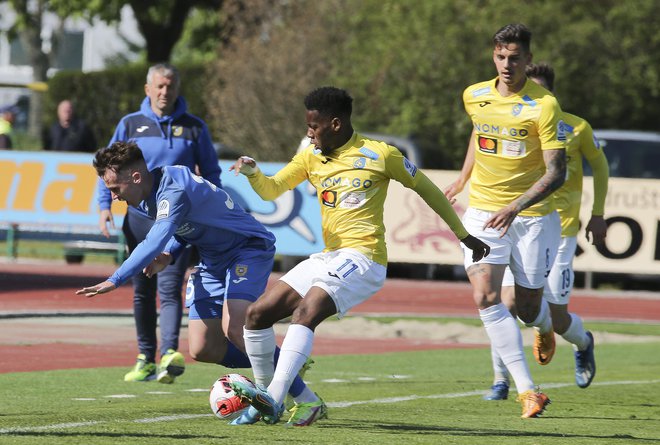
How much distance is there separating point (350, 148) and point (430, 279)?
50.5ft

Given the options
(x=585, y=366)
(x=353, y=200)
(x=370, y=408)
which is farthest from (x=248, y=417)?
(x=585, y=366)

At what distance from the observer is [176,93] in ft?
38.3

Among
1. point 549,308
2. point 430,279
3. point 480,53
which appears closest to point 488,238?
point 549,308

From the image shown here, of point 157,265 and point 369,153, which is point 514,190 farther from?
point 157,265

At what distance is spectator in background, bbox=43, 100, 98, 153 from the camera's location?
80.0ft

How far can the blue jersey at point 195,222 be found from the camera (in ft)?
28.1

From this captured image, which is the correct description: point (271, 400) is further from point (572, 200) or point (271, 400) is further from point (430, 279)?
point (430, 279)

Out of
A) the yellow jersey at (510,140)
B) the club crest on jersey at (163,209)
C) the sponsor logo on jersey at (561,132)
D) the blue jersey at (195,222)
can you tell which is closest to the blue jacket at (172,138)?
the blue jersey at (195,222)

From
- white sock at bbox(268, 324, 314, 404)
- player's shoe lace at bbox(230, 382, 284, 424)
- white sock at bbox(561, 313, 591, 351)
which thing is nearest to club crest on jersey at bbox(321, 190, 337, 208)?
white sock at bbox(268, 324, 314, 404)

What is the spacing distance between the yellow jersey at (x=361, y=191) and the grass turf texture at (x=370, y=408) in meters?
1.04

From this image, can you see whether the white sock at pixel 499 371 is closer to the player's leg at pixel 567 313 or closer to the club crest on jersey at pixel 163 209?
the player's leg at pixel 567 313

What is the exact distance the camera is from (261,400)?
8281mm

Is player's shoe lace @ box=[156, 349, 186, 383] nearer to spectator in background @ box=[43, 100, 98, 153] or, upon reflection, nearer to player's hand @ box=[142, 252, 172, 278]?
player's hand @ box=[142, 252, 172, 278]

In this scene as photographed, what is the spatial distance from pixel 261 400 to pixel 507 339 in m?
2.06
